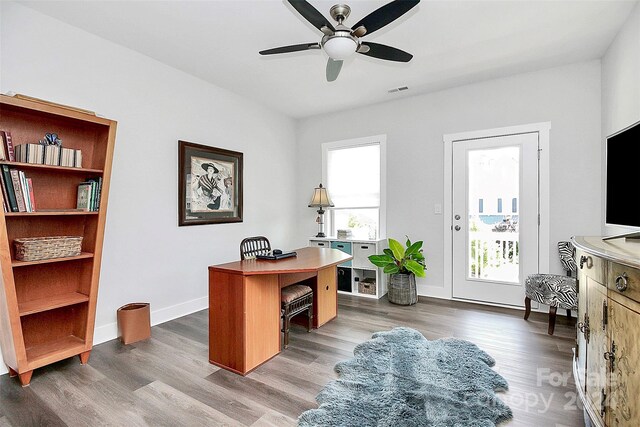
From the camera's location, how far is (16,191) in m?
2.11

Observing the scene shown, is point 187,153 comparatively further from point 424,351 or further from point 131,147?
point 424,351

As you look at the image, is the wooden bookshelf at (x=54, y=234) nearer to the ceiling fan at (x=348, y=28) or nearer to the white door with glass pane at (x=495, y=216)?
Answer: the ceiling fan at (x=348, y=28)

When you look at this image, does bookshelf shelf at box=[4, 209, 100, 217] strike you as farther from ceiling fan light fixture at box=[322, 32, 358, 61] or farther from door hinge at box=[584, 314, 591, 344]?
door hinge at box=[584, 314, 591, 344]

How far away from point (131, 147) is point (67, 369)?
1995 millimetres

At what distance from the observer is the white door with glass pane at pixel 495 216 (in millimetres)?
3617

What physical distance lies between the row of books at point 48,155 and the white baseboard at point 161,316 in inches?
59.8

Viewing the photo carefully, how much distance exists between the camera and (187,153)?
11.8 feet

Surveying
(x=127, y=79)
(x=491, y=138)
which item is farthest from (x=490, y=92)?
(x=127, y=79)

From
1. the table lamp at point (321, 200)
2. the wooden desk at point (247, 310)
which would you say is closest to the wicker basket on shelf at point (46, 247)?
the wooden desk at point (247, 310)

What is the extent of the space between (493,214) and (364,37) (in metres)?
2.57

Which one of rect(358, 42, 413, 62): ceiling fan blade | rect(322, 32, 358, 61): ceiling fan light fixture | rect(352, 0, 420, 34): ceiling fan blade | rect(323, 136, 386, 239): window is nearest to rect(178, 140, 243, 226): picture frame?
Answer: rect(323, 136, 386, 239): window

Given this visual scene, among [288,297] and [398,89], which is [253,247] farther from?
[398,89]

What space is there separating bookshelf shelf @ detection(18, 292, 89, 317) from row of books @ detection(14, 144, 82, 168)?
1.04m

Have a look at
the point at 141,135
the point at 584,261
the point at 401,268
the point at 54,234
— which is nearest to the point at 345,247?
the point at 401,268
